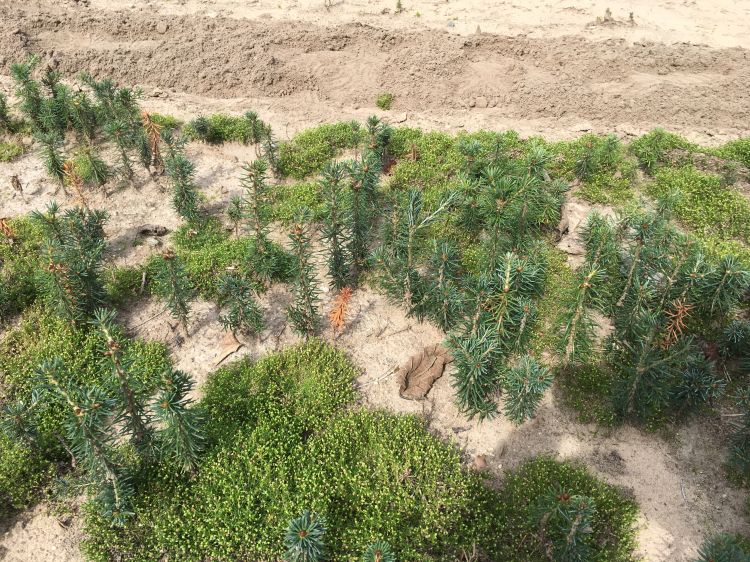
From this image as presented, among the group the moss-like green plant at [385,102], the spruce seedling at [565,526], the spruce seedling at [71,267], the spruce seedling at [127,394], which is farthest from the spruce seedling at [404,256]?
the moss-like green plant at [385,102]

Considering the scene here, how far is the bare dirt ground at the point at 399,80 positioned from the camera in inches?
320

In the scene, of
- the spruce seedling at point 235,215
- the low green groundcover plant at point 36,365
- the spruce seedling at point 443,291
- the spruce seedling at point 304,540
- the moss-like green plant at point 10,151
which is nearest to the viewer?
the spruce seedling at point 304,540

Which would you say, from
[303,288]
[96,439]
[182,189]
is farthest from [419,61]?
[96,439]

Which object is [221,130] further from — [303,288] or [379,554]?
[379,554]

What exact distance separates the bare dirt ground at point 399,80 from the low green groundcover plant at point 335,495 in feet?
1.96

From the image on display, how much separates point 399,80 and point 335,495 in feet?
39.6

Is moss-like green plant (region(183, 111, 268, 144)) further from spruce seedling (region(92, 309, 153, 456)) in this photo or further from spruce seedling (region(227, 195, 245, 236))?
spruce seedling (region(92, 309, 153, 456))

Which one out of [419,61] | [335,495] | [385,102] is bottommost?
[335,495]

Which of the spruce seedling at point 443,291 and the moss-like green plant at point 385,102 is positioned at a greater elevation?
the moss-like green plant at point 385,102

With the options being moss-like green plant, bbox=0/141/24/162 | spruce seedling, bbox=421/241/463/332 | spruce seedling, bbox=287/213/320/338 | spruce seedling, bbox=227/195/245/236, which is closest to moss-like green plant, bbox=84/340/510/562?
spruce seedling, bbox=287/213/320/338

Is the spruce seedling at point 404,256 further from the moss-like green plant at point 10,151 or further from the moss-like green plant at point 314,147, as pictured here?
the moss-like green plant at point 10,151

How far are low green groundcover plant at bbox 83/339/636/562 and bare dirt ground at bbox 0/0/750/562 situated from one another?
60 centimetres

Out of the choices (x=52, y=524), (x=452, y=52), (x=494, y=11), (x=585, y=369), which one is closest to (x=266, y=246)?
(x=52, y=524)

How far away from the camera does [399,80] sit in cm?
1471
